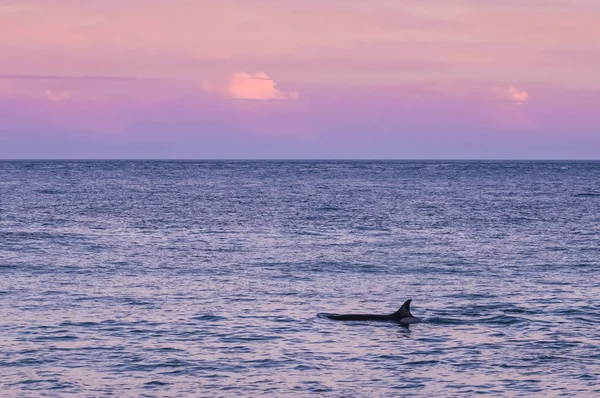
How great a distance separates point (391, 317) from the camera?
32.3 metres

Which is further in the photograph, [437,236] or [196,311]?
[437,236]

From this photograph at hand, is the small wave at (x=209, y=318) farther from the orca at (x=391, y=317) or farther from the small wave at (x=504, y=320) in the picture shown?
the small wave at (x=504, y=320)

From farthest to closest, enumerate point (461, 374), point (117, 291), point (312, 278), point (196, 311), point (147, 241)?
point (147, 241)
point (312, 278)
point (117, 291)
point (196, 311)
point (461, 374)

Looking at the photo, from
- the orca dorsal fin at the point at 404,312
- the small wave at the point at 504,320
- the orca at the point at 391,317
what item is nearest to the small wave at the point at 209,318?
the orca at the point at 391,317

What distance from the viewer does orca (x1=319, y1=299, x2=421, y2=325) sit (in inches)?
1261

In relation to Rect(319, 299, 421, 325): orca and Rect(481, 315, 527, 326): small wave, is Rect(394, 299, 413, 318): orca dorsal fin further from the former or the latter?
Rect(481, 315, 527, 326): small wave

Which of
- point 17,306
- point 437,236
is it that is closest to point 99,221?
point 437,236

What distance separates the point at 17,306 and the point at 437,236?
36169 millimetres

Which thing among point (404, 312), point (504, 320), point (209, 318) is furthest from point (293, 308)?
point (504, 320)

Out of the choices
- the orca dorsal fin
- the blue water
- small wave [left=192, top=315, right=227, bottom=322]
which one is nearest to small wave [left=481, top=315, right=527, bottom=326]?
the blue water

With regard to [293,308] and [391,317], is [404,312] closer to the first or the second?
[391,317]

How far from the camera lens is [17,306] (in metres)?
34.3

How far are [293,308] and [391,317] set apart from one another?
4471mm

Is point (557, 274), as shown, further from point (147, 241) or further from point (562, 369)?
point (147, 241)
